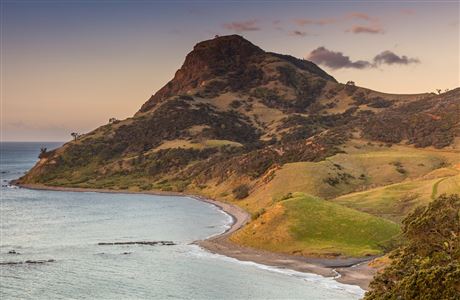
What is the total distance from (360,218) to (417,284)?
250ft

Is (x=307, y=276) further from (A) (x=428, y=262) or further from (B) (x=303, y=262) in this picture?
(A) (x=428, y=262)

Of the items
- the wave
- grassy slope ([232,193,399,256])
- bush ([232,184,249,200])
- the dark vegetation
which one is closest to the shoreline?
the wave

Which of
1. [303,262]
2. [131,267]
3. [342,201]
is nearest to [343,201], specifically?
[342,201]

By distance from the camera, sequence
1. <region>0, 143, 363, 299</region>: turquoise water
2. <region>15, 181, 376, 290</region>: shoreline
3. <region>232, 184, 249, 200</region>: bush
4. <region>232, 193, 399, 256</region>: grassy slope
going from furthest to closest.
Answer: <region>232, 184, 249, 200</region>: bush
<region>232, 193, 399, 256</region>: grassy slope
<region>15, 181, 376, 290</region>: shoreline
<region>0, 143, 363, 299</region>: turquoise water

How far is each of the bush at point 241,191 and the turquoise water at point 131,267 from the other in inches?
1150

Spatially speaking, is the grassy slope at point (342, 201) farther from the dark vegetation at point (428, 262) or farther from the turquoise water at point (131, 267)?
the dark vegetation at point (428, 262)

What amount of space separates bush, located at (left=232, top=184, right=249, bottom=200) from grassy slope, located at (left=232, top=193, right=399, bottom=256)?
206ft

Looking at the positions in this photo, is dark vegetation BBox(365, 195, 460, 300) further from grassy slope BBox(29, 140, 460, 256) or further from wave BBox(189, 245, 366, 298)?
grassy slope BBox(29, 140, 460, 256)

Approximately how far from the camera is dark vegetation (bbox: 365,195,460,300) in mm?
33281

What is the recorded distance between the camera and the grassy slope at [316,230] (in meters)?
99.2

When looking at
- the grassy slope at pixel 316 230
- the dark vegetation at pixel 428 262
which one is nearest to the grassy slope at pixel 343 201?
the grassy slope at pixel 316 230

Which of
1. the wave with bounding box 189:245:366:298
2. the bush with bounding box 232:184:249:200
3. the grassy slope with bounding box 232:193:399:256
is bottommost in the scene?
the wave with bounding box 189:245:366:298

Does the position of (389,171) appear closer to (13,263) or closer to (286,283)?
(286,283)

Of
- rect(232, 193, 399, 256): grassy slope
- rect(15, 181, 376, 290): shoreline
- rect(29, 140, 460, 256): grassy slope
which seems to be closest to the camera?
rect(15, 181, 376, 290): shoreline
